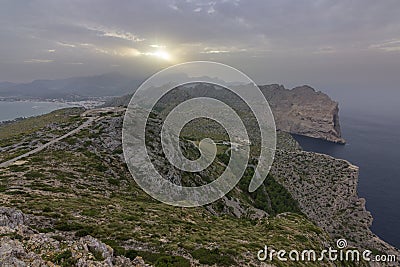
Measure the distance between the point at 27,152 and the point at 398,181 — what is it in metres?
223

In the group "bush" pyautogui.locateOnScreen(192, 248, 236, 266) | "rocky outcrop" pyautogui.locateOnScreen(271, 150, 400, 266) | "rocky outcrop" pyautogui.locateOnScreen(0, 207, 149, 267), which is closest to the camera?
"rocky outcrop" pyautogui.locateOnScreen(0, 207, 149, 267)

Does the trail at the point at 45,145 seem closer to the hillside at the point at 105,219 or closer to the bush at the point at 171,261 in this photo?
the hillside at the point at 105,219

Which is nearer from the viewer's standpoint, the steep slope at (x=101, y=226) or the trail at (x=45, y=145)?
the steep slope at (x=101, y=226)

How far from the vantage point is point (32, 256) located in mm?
14797

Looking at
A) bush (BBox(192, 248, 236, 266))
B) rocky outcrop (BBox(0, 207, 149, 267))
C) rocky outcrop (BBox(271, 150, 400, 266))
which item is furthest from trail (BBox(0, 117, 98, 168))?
rocky outcrop (BBox(271, 150, 400, 266))

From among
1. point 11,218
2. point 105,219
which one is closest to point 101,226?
point 105,219

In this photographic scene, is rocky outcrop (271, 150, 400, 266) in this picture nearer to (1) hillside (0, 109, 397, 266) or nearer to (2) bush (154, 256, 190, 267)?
(1) hillside (0, 109, 397, 266)

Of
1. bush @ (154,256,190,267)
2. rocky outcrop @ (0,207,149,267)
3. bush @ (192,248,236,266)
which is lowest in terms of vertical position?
bush @ (192,248,236,266)

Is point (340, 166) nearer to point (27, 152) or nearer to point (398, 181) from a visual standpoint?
point (398, 181)

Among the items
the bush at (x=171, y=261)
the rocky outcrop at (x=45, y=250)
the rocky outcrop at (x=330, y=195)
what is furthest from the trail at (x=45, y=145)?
the rocky outcrop at (x=330, y=195)

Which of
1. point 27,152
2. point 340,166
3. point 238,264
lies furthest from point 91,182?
point 340,166

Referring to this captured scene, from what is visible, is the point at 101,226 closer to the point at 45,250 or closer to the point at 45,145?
the point at 45,250

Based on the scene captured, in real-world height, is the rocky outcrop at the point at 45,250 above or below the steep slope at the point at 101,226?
above

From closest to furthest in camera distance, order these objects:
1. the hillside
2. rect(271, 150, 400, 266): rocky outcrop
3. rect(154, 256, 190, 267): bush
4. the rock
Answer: the hillside
the rock
rect(154, 256, 190, 267): bush
rect(271, 150, 400, 266): rocky outcrop
